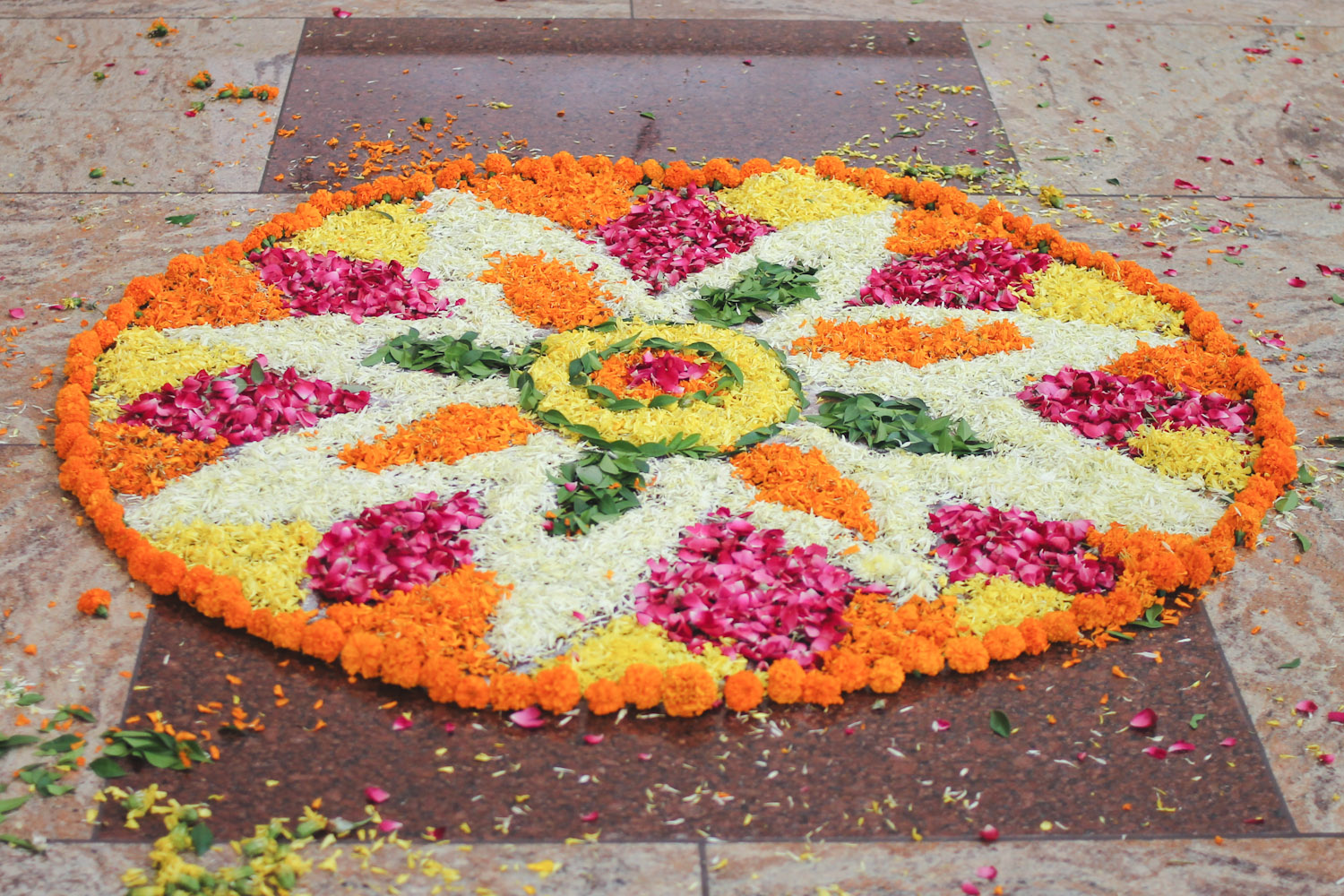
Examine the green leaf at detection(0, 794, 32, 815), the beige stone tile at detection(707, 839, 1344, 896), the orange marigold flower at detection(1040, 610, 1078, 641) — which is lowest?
the beige stone tile at detection(707, 839, 1344, 896)

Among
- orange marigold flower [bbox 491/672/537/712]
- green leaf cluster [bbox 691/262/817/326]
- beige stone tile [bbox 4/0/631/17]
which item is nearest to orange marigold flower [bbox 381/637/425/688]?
orange marigold flower [bbox 491/672/537/712]

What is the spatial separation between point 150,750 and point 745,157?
4764mm

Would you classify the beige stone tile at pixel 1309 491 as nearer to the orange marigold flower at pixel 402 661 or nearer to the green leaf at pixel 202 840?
the orange marigold flower at pixel 402 661

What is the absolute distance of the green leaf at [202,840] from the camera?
3367mm

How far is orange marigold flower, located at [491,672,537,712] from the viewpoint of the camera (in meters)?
3.77

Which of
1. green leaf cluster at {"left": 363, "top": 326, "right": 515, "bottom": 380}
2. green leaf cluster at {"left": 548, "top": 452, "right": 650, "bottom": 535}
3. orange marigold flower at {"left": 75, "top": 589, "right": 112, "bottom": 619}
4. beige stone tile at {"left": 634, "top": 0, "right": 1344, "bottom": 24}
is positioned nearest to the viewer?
orange marigold flower at {"left": 75, "top": 589, "right": 112, "bottom": 619}

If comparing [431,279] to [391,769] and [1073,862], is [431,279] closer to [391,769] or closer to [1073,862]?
[391,769]

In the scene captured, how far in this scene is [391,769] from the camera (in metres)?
3.64

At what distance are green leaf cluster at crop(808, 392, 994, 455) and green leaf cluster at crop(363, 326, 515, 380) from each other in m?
1.42

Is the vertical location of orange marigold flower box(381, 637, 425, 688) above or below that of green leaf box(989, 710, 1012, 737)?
above

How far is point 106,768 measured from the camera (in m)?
3.56

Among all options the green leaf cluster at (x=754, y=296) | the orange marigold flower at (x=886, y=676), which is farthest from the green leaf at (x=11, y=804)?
the green leaf cluster at (x=754, y=296)

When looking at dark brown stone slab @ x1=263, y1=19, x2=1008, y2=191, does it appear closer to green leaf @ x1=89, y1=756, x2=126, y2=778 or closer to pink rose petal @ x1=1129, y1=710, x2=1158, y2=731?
green leaf @ x1=89, y1=756, x2=126, y2=778

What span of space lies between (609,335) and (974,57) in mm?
4398
